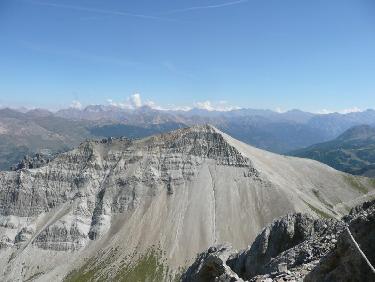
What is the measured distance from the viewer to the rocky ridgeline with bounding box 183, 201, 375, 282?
858 inches

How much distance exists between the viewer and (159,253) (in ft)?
596

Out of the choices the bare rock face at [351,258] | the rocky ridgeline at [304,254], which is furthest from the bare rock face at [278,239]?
the bare rock face at [351,258]

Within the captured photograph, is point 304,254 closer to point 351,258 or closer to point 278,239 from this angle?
point 351,258

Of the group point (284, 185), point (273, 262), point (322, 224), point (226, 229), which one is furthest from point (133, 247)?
point (273, 262)

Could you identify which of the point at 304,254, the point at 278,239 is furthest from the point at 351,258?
the point at 278,239

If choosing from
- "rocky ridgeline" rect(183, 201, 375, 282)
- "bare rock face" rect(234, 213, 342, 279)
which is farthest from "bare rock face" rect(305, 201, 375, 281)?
"bare rock face" rect(234, 213, 342, 279)

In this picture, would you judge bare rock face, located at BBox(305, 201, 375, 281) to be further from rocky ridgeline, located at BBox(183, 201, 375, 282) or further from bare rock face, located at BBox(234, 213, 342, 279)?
bare rock face, located at BBox(234, 213, 342, 279)

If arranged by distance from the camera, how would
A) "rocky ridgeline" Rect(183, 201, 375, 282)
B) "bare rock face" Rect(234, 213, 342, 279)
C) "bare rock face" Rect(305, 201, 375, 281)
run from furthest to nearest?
"bare rock face" Rect(234, 213, 342, 279) < "rocky ridgeline" Rect(183, 201, 375, 282) < "bare rock face" Rect(305, 201, 375, 281)

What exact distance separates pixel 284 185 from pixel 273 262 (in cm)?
15579

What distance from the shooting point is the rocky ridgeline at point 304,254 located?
71.5 feet

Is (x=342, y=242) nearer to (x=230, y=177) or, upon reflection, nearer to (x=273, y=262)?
(x=273, y=262)

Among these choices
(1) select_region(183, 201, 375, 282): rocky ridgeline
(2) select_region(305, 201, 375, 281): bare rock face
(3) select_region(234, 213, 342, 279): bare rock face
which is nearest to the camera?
(2) select_region(305, 201, 375, 281): bare rock face

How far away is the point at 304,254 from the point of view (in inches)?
1496

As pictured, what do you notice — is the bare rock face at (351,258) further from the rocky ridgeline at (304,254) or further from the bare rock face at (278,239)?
the bare rock face at (278,239)
